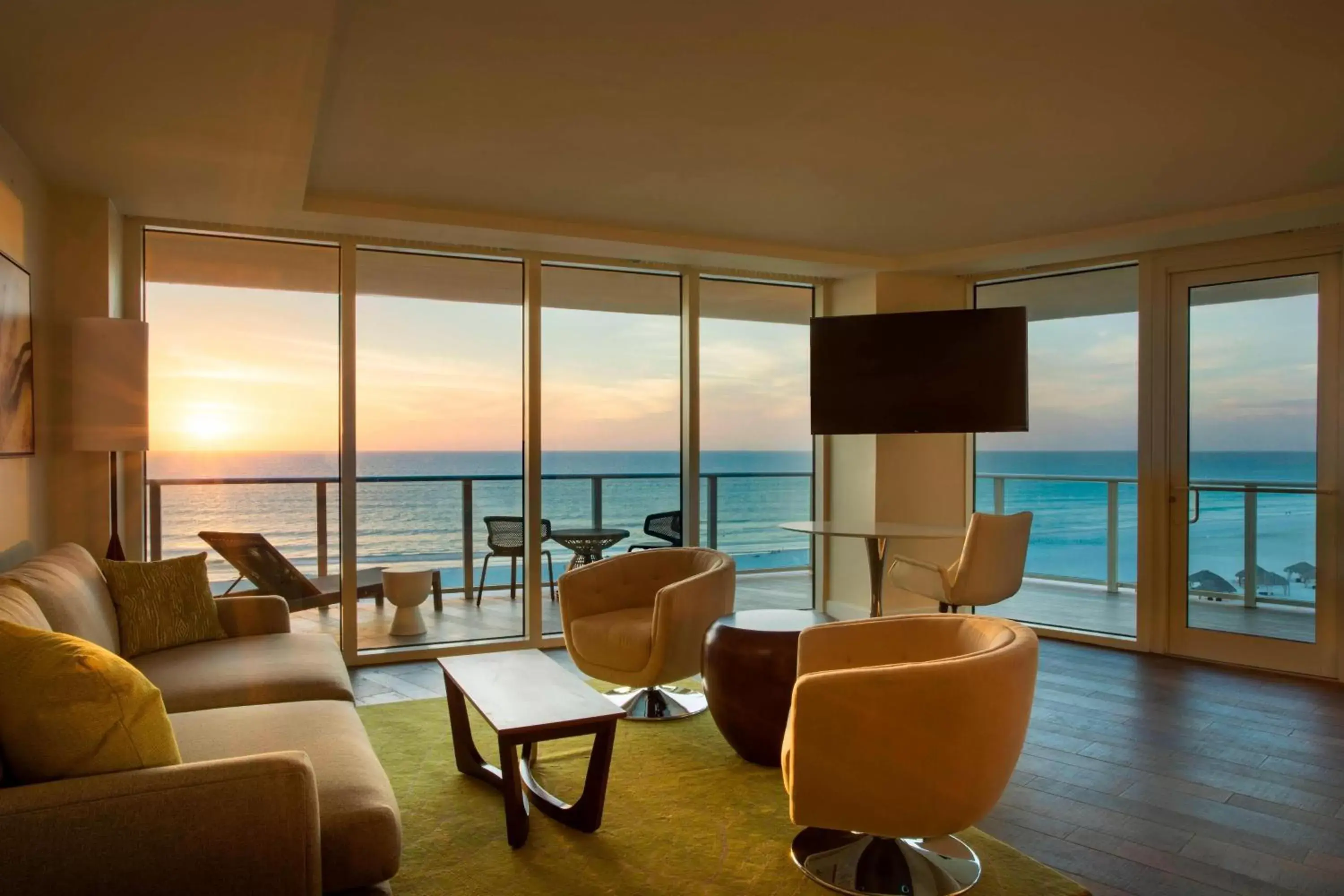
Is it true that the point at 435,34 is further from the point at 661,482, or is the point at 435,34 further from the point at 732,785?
the point at 661,482

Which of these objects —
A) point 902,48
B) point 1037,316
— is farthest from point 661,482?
point 902,48

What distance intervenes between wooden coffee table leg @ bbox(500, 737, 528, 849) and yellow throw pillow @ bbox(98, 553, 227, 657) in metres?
1.68

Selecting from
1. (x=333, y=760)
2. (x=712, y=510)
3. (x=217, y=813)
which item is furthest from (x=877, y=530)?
(x=217, y=813)

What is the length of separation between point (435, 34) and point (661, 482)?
146 inches

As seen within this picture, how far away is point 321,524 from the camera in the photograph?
5078 millimetres

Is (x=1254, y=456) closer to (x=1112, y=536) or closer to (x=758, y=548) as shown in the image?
(x=1112, y=536)

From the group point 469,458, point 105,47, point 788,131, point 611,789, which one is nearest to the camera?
point 105,47

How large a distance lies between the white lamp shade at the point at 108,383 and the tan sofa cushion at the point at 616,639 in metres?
2.14

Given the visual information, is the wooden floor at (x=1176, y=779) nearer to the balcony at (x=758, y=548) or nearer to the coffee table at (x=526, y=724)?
the balcony at (x=758, y=548)

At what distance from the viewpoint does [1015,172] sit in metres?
4.10

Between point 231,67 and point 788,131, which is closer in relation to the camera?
point 231,67

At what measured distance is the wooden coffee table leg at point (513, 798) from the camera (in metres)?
2.76

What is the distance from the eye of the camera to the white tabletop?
4.90 meters

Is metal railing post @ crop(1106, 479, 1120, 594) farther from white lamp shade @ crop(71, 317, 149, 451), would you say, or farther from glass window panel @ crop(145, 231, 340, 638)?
white lamp shade @ crop(71, 317, 149, 451)
